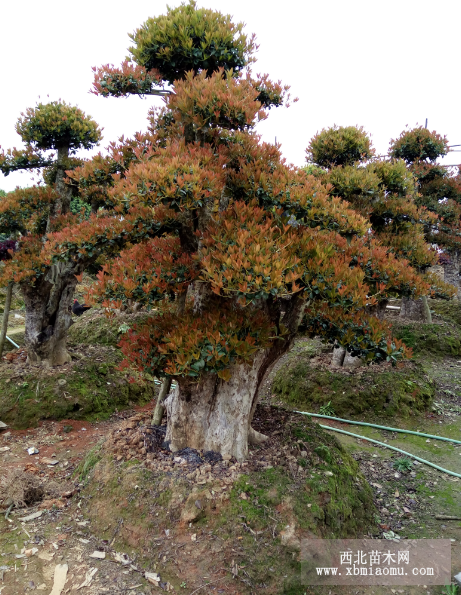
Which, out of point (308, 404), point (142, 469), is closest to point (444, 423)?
point (308, 404)

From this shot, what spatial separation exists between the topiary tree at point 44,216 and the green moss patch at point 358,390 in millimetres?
3912

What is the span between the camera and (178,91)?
3281mm

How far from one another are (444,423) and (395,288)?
3.22 metres

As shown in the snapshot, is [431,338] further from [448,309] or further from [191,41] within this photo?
[191,41]

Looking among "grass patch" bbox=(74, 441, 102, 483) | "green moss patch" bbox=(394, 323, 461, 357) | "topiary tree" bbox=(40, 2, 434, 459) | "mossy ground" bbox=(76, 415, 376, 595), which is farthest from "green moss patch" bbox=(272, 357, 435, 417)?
"grass patch" bbox=(74, 441, 102, 483)

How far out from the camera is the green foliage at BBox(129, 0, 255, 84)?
347cm

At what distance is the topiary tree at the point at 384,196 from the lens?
6613 millimetres

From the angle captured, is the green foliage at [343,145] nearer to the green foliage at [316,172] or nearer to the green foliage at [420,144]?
the green foliage at [316,172]

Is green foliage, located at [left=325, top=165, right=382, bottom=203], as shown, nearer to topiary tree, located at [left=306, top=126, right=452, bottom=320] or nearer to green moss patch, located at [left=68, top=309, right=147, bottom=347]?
topiary tree, located at [left=306, top=126, right=452, bottom=320]

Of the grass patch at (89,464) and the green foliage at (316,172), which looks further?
the green foliage at (316,172)

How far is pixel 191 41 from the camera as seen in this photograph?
346cm

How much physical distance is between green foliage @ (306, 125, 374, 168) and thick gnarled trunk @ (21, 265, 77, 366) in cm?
471

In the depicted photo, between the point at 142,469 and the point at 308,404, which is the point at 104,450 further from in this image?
the point at 308,404

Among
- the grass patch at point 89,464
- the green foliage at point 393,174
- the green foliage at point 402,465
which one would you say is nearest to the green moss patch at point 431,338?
the green foliage at point 393,174
